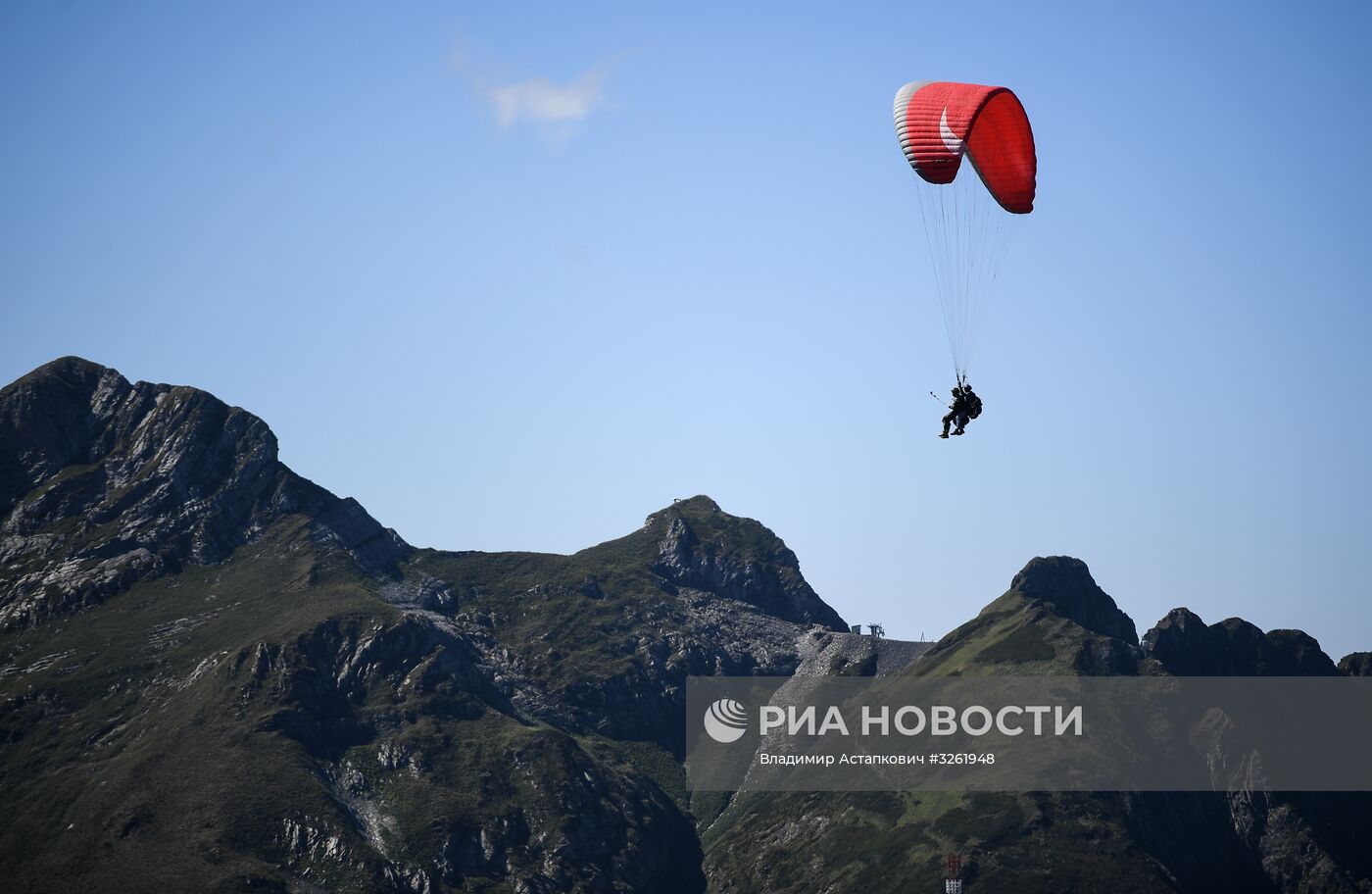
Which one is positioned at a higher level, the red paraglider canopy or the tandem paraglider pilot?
the red paraglider canopy

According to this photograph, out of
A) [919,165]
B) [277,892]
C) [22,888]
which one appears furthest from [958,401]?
[22,888]

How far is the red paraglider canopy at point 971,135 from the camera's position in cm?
11319

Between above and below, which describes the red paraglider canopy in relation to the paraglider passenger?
above

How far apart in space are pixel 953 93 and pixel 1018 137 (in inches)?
248

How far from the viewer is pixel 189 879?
19775 centimetres

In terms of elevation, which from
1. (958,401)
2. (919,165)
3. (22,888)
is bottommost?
(22,888)

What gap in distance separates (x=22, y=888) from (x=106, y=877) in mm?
9630

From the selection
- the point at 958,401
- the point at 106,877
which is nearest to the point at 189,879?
the point at 106,877

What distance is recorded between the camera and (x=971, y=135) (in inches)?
4579

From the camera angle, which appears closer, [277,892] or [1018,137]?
[1018,137]

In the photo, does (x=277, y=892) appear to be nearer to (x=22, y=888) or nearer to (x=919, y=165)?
(x=22, y=888)

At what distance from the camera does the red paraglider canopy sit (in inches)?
4456

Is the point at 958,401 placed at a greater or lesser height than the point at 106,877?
greater

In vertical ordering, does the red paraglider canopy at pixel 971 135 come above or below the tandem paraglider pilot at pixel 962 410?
above
